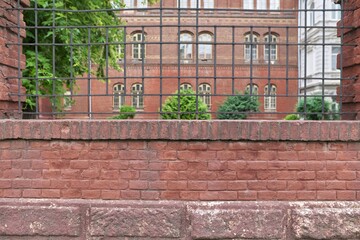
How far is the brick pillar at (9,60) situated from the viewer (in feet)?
12.4

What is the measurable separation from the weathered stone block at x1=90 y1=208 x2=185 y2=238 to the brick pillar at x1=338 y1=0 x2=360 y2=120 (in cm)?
213

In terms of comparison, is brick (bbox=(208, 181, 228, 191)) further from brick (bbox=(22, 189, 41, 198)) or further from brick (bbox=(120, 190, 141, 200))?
brick (bbox=(22, 189, 41, 198))

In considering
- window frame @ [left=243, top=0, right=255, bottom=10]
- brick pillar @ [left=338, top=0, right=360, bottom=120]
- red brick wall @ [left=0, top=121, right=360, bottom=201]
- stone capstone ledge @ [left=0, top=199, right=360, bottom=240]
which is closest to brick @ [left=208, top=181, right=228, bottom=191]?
red brick wall @ [left=0, top=121, right=360, bottom=201]

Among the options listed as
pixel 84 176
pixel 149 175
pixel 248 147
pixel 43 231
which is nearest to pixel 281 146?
pixel 248 147

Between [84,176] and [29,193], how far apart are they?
57 centimetres

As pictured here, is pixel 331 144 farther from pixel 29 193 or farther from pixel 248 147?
pixel 29 193

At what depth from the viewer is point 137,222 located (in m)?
3.46

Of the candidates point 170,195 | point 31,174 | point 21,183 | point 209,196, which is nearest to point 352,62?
point 209,196

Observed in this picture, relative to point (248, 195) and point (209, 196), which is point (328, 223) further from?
point (209, 196)

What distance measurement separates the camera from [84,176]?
11.7ft

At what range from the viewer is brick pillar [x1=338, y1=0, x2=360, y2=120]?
3.72 metres

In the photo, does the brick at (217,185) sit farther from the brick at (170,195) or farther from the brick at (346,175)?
the brick at (346,175)

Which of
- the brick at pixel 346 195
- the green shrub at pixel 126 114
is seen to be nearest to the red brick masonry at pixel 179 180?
the brick at pixel 346 195

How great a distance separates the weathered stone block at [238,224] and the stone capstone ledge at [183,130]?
0.71m
